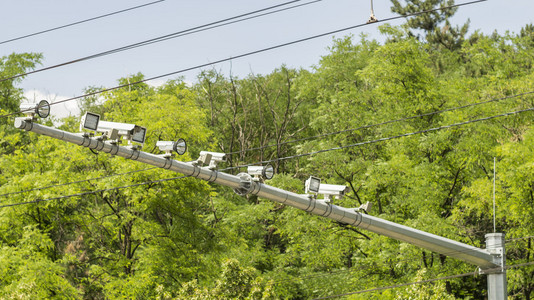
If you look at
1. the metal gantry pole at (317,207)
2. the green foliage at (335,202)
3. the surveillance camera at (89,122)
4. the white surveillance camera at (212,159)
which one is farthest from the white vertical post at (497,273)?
the green foliage at (335,202)

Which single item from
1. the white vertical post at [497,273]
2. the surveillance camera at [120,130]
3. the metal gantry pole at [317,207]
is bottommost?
the white vertical post at [497,273]

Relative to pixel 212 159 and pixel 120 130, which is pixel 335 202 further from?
pixel 120 130

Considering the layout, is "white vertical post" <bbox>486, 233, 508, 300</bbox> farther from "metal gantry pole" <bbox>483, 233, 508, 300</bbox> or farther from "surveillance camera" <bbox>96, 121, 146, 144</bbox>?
"surveillance camera" <bbox>96, 121, 146, 144</bbox>

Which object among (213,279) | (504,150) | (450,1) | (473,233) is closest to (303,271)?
(213,279)

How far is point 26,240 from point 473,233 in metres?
16.1

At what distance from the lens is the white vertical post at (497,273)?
36.6 feet

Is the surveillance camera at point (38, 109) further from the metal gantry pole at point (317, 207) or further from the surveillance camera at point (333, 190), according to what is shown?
the surveillance camera at point (333, 190)

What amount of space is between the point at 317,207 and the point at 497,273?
10.2ft

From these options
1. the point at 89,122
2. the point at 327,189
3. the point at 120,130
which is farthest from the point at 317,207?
the point at 89,122

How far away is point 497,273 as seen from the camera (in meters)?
11.2

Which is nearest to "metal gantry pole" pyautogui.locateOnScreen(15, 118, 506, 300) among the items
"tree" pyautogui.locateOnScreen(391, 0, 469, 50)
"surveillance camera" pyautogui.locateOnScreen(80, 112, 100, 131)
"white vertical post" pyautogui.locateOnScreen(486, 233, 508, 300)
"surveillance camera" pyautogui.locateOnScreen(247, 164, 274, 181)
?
"white vertical post" pyautogui.locateOnScreen(486, 233, 508, 300)

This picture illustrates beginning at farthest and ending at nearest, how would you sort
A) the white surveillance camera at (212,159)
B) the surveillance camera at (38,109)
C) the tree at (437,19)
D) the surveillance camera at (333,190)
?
1. the tree at (437,19)
2. the surveillance camera at (333,190)
3. the white surveillance camera at (212,159)
4. the surveillance camera at (38,109)

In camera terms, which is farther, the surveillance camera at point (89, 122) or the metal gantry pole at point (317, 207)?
the metal gantry pole at point (317, 207)

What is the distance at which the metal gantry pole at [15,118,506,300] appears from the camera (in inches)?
374
